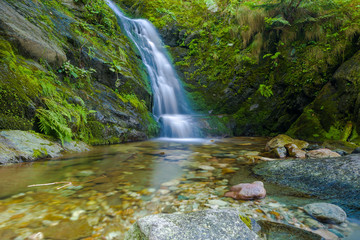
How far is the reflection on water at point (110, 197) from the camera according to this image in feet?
5.10

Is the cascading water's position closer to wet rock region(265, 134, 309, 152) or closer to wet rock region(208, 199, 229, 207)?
wet rock region(265, 134, 309, 152)

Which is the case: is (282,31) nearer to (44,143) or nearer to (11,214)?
(44,143)

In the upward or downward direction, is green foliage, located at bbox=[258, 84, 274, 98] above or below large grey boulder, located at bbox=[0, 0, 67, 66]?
below

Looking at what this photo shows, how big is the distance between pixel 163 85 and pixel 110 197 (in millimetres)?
8885

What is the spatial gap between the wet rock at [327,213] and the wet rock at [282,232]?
→ 0.86 ft

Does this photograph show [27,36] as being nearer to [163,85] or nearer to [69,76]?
[69,76]

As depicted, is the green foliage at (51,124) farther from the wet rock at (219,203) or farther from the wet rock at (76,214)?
the wet rock at (219,203)

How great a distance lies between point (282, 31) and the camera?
28.3ft

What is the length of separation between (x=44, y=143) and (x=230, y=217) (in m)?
4.09

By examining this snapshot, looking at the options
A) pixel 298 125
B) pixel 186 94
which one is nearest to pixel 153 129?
pixel 186 94

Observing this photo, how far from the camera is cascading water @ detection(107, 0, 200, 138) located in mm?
8484

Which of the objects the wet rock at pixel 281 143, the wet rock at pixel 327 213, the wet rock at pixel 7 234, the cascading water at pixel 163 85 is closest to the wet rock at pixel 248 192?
the wet rock at pixel 327 213

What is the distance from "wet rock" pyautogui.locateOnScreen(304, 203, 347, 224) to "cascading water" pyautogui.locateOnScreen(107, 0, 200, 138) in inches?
261

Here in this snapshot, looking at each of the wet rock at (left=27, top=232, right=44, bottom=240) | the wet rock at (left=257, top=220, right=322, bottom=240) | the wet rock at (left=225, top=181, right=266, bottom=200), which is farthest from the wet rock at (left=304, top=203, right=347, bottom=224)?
the wet rock at (left=27, top=232, right=44, bottom=240)
